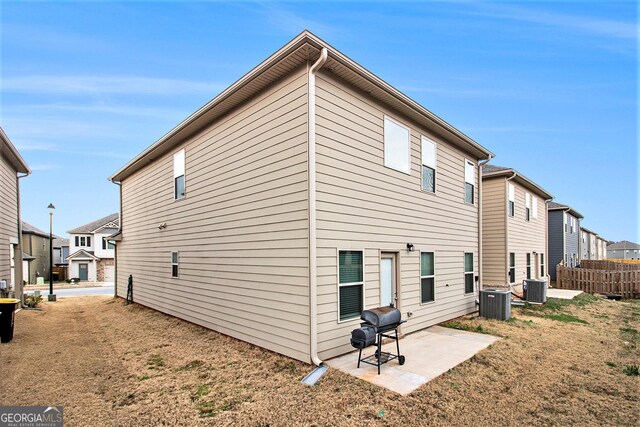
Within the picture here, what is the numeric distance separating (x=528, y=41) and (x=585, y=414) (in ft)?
35.3

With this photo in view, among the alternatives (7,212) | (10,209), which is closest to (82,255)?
(10,209)

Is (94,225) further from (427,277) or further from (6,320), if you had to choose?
(427,277)

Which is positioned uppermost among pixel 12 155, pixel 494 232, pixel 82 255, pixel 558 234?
pixel 12 155

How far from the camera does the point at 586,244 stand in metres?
33.2

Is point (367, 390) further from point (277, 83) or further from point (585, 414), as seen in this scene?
point (277, 83)

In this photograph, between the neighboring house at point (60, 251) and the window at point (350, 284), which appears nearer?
the window at point (350, 284)

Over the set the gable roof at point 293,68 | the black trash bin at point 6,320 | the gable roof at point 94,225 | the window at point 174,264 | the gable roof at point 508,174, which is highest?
the gable roof at point 293,68

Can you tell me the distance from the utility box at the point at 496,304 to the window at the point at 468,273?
0.58m

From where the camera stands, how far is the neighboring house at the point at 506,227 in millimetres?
13922

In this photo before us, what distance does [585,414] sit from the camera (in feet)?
13.1

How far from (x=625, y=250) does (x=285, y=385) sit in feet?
309

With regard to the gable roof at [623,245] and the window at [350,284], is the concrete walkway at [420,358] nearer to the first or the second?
the window at [350,284]

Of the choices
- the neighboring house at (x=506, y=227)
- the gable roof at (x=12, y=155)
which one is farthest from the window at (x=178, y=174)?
the neighboring house at (x=506, y=227)

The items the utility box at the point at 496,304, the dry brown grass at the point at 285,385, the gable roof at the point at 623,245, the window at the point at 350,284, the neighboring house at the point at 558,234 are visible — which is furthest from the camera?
the gable roof at the point at 623,245
